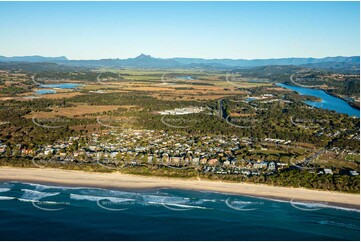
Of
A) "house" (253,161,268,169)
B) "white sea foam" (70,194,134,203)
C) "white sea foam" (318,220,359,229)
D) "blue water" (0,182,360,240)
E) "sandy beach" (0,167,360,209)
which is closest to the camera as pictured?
"blue water" (0,182,360,240)

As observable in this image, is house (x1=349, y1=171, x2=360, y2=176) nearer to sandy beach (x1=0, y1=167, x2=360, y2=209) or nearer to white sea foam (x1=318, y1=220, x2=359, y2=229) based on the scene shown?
sandy beach (x1=0, y1=167, x2=360, y2=209)

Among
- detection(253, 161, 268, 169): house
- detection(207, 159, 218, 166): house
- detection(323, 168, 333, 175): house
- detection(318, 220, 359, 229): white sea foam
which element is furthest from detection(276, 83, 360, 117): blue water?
detection(318, 220, 359, 229): white sea foam

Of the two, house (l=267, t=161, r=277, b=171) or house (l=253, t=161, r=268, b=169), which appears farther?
house (l=253, t=161, r=268, b=169)

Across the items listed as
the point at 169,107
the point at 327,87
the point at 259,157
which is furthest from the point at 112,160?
the point at 327,87

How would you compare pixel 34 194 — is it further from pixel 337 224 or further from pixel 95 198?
pixel 337 224

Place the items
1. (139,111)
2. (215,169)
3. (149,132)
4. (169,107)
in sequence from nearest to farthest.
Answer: (215,169) → (149,132) → (139,111) → (169,107)

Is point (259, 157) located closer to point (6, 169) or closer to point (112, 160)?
point (112, 160)

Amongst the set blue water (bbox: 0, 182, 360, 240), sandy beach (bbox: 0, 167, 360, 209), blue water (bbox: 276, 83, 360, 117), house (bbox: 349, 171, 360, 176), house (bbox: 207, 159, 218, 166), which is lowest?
blue water (bbox: 0, 182, 360, 240)
